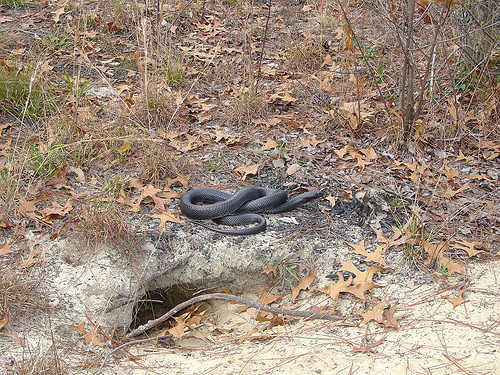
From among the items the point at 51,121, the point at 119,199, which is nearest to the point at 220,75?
the point at 51,121

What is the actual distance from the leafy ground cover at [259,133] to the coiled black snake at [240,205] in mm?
177

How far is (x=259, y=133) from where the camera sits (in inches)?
209

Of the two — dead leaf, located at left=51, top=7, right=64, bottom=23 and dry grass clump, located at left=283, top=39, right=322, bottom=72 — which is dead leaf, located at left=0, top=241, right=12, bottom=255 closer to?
dry grass clump, located at left=283, top=39, right=322, bottom=72

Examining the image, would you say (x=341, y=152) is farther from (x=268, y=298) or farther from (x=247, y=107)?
(x=268, y=298)

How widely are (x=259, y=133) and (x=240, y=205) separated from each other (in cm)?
135

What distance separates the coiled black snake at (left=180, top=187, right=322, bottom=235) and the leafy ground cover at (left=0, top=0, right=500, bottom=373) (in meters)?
0.18

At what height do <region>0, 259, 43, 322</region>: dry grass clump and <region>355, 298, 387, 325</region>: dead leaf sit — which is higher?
<region>0, 259, 43, 322</region>: dry grass clump

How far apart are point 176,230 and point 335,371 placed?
5.97ft

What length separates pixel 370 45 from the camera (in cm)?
652

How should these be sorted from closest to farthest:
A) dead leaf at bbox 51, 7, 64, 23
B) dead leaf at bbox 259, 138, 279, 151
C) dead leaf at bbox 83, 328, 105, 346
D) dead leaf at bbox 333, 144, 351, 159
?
dead leaf at bbox 83, 328, 105, 346, dead leaf at bbox 333, 144, 351, 159, dead leaf at bbox 259, 138, 279, 151, dead leaf at bbox 51, 7, 64, 23

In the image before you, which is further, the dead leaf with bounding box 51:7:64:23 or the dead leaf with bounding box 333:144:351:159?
the dead leaf with bounding box 51:7:64:23

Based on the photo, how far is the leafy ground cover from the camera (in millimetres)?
3697

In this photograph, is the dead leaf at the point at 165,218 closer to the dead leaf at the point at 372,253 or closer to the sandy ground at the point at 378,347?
the sandy ground at the point at 378,347

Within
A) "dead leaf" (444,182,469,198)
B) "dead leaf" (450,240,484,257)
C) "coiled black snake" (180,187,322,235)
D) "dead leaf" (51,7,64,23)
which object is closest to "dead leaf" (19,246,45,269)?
"coiled black snake" (180,187,322,235)
